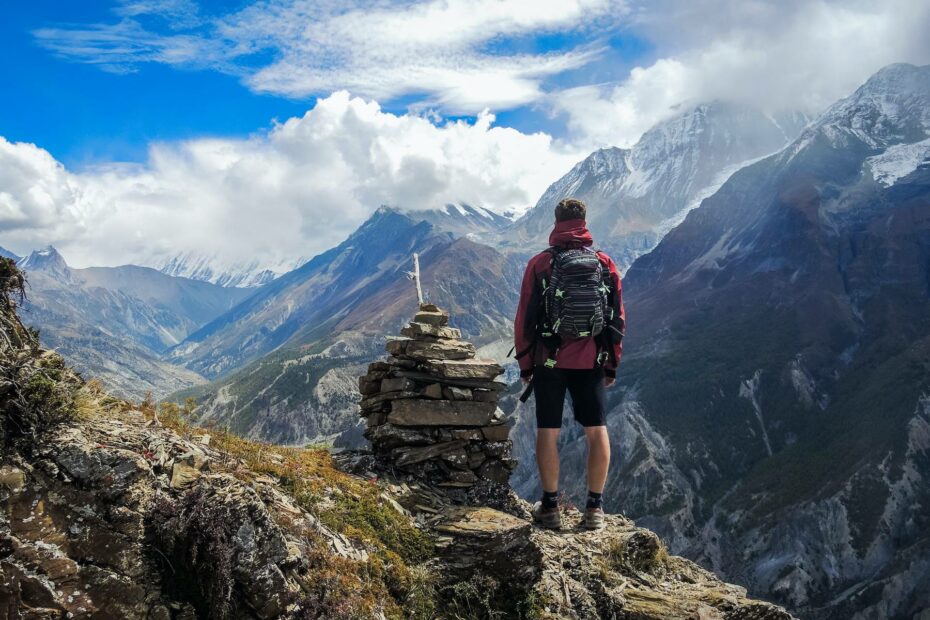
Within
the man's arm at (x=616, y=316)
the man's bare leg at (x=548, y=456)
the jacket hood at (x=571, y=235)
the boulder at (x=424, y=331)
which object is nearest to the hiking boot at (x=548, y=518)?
the man's bare leg at (x=548, y=456)

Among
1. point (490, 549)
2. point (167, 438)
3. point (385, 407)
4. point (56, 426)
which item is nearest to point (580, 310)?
point (490, 549)

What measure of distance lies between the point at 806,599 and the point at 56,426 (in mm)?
221330

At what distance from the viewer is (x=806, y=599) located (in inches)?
7092

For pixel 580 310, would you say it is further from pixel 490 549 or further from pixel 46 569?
pixel 46 569

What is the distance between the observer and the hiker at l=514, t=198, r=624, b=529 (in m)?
10.7

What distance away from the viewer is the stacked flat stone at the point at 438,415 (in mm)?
12430

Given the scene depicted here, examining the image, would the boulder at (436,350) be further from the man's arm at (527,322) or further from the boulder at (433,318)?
the man's arm at (527,322)

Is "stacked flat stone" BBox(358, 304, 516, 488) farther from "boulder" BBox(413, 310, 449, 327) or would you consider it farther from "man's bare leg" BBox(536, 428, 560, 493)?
"man's bare leg" BBox(536, 428, 560, 493)

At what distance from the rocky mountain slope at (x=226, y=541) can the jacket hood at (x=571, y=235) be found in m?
5.06

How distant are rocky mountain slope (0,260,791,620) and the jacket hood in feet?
16.6

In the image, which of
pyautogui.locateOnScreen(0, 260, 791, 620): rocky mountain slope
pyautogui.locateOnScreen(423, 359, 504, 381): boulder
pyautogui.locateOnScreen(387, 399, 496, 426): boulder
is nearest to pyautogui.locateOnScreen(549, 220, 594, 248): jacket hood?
pyautogui.locateOnScreen(423, 359, 504, 381): boulder

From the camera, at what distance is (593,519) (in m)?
11.5

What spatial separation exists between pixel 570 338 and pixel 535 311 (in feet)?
2.72

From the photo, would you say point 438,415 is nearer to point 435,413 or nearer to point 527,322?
point 435,413
